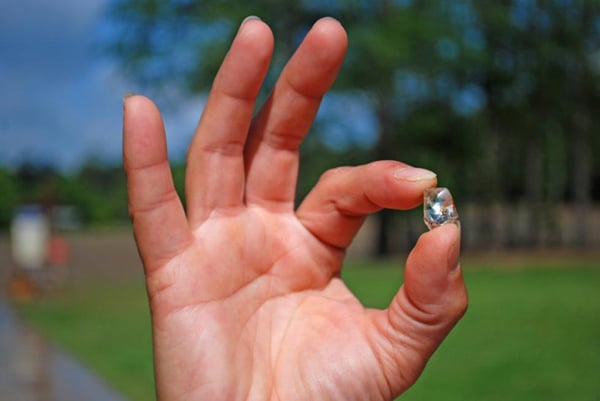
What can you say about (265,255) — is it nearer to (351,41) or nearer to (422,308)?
(422,308)

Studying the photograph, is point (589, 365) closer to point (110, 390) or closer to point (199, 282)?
point (110, 390)

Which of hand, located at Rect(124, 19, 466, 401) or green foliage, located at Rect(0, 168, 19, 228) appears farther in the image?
green foliage, located at Rect(0, 168, 19, 228)

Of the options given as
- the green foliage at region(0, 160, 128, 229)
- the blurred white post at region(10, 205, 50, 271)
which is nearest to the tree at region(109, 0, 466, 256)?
the blurred white post at region(10, 205, 50, 271)

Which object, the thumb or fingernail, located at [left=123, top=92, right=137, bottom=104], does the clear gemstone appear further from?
fingernail, located at [left=123, top=92, right=137, bottom=104]

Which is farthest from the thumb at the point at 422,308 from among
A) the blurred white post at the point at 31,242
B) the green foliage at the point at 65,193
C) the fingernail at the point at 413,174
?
the green foliage at the point at 65,193

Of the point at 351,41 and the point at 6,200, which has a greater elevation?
the point at 351,41

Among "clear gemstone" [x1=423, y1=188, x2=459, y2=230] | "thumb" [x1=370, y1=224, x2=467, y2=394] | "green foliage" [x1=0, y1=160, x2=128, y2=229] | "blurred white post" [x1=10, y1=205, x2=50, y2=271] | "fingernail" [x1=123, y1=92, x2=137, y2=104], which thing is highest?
"fingernail" [x1=123, y1=92, x2=137, y2=104]

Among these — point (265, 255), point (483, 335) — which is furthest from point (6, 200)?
point (265, 255)
